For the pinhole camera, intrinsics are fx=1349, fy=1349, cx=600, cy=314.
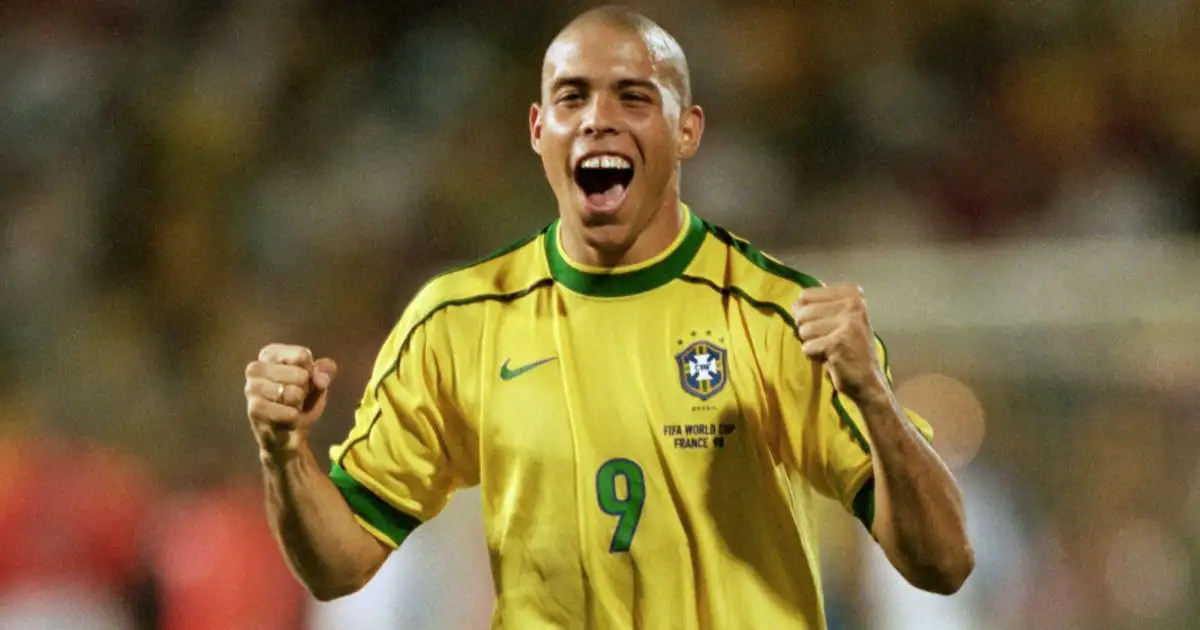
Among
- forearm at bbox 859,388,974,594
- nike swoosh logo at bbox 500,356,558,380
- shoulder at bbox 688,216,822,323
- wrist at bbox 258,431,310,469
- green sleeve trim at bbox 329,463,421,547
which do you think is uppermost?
shoulder at bbox 688,216,822,323

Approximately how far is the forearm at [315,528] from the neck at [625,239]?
1.70 ft

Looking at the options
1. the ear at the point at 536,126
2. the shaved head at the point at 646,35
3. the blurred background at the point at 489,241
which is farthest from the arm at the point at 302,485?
the blurred background at the point at 489,241

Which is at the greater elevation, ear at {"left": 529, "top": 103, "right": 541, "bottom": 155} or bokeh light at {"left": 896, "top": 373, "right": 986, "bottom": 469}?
ear at {"left": 529, "top": 103, "right": 541, "bottom": 155}

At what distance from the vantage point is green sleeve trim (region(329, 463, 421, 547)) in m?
2.12

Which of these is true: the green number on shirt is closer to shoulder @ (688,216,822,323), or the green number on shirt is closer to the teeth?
shoulder @ (688,216,822,323)

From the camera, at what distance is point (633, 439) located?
2.00m

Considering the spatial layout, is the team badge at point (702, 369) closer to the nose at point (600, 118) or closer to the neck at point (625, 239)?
the neck at point (625, 239)

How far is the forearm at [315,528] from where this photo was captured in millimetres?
1977

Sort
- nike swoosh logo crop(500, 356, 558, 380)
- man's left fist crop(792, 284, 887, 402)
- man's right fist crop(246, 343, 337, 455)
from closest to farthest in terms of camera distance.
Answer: man's left fist crop(792, 284, 887, 402), man's right fist crop(246, 343, 337, 455), nike swoosh logo crop(500, 356, 558, 380)

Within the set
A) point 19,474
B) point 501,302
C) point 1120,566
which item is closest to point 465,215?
point 19,474

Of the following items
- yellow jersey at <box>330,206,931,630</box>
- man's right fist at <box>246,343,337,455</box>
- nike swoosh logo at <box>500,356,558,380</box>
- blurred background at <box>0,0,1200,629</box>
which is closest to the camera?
man's right fist at <box>246,343,337,455</box>

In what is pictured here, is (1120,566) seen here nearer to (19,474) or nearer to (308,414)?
(308,414)

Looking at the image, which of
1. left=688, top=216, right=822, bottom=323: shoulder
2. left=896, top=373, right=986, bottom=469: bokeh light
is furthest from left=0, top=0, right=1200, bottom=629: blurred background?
left=688, top=216, right=822, bottom=323: shoulder

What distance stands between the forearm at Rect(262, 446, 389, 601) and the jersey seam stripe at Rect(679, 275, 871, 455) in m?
0.63
